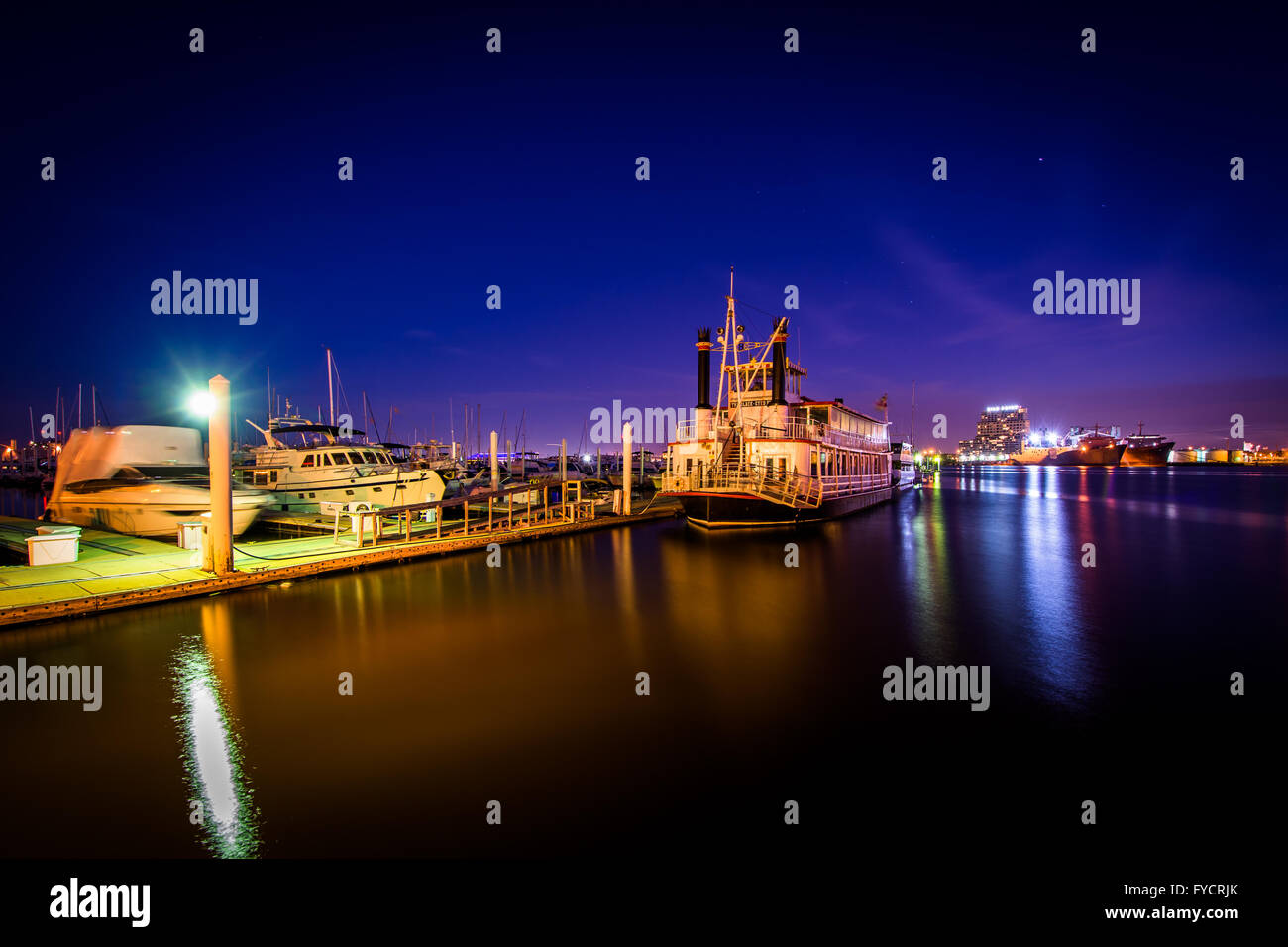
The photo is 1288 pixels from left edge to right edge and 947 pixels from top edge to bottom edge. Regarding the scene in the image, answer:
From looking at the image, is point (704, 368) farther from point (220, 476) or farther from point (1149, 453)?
point (1149, 453)

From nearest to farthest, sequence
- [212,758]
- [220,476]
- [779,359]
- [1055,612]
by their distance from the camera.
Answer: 1. [212,758]
2. [220,476]
3. [1055,612]
4. [779,359]

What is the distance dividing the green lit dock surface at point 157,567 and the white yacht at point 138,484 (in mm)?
1069

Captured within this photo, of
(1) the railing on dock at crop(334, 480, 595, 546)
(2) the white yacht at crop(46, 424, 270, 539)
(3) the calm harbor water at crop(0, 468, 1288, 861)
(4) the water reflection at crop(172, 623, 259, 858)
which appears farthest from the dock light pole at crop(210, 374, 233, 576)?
(2) the white yacht at crop(46, 424, 270, 539)

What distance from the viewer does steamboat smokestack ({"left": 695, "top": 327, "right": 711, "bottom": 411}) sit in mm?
31109

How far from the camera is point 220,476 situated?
13742 mm

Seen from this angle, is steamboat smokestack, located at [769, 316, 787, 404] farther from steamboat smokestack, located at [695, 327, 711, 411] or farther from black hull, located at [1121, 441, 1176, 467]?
black hull, located at [1121, 441, 1176, 467]

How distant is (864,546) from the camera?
1031 inches

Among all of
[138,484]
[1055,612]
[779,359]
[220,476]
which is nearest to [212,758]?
[220,476]

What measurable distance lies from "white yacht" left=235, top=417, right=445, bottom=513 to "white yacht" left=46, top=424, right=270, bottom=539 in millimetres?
3636

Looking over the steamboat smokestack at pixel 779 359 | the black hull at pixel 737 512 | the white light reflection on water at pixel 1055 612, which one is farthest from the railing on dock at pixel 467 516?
the white light reflection on water at pixel 1055 612

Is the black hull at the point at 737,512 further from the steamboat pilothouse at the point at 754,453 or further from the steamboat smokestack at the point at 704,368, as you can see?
the steamboat smokestack at the point at 704,368

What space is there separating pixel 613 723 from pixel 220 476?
41.5 ft
